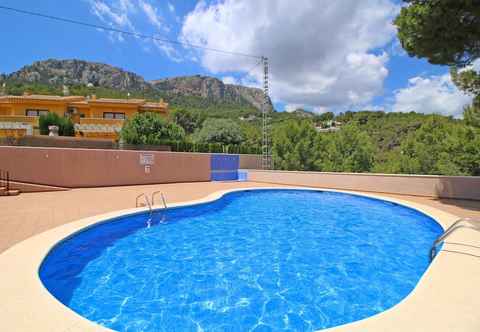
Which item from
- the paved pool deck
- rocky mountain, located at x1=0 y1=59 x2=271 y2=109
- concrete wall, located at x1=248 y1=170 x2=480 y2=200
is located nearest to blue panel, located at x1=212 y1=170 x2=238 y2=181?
concrete wall, located at x1=248 y1=170 x2=480 y2=200

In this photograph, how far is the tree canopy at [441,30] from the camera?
24.4ft

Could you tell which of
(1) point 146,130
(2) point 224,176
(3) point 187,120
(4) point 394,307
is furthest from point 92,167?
(3) point 187,120

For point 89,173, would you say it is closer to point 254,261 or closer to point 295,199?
point 295,199

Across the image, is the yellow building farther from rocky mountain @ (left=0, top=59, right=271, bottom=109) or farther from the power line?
rocky mountain @ (left=0, top=59, right=271, bottom=109)

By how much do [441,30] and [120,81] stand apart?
3795 inches

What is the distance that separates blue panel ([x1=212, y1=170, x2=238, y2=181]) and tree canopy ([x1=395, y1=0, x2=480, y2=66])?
12.7 m

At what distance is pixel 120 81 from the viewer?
287 ft

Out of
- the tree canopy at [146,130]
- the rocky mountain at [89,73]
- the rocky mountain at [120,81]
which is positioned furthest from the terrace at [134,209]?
the rocky mountain at [89,73]

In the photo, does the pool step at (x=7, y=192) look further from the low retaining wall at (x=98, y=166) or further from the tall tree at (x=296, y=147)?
the tall tree at (x=296, y=147)

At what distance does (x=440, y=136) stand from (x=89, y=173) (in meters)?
26.5

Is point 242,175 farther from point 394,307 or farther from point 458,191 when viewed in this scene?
point 394,307

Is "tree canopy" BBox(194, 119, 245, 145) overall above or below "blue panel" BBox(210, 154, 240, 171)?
above

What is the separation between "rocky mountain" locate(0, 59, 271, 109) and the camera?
66812 millimetres

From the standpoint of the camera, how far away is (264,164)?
63.6 feet
